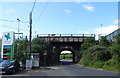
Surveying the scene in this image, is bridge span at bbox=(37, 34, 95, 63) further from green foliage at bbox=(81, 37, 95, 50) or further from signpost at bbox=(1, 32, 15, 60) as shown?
signpost at bbox=(1, 32, 15, 60)

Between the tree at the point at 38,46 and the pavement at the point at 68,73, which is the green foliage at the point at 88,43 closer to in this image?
the tree at the point at 38,46

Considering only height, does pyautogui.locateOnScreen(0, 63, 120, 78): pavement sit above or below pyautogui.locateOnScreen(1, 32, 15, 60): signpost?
below

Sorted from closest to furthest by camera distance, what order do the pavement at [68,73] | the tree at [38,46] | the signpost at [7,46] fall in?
1. the pavement at [68,73]
2. the signpost at [7,46]
3. the tree at [38,46]

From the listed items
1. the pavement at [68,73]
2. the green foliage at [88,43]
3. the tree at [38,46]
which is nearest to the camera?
the pavement at [68,73]

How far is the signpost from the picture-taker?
29.4m

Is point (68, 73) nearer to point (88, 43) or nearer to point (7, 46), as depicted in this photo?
point (7, 46)

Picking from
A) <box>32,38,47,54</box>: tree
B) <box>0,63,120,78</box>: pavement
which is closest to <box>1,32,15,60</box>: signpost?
<box>0,63,120,78</box>: pavement

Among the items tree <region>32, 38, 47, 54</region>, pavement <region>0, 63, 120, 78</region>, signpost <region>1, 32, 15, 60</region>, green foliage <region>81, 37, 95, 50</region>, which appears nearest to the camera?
pavement <region>0, 63, 120, 78</region>

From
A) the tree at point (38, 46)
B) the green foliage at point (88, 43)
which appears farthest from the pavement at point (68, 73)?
the green foliage at point (88, 43)

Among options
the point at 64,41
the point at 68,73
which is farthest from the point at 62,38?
the point at 68,73

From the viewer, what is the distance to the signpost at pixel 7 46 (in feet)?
96.5

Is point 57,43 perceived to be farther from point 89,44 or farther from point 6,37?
point 6,37

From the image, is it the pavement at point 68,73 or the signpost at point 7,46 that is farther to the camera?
the signpost at point 7,46

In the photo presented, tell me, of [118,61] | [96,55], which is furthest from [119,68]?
[96,55]
